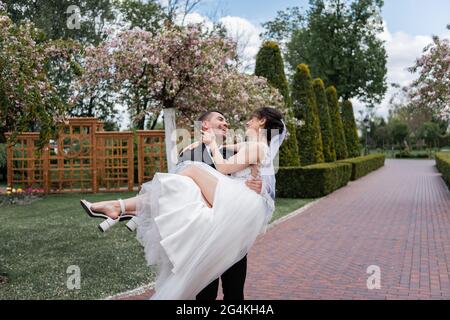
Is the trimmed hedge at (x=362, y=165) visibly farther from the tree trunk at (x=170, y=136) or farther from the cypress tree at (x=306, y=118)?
the tree trunk at (x=170, y=136)

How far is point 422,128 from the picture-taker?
189 feet

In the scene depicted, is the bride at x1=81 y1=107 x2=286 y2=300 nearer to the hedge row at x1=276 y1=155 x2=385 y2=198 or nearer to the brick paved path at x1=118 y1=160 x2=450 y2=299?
the brick paved path at x1=118 y1=160 x2=450 y2=299

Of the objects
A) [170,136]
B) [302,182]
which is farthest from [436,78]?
[170,136]

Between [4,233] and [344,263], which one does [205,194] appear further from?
[4,233]

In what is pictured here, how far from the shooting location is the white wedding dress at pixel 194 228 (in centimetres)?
308

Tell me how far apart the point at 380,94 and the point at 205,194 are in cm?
3897

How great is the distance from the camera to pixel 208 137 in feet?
10.7

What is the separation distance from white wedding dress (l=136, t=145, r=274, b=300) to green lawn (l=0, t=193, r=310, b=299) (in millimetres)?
2207

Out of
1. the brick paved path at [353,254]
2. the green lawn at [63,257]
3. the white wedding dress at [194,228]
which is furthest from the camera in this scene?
the green lawn at [63,257]

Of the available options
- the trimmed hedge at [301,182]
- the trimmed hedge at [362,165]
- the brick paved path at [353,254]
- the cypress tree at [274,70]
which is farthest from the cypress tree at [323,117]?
the brick paved path at [353,254]

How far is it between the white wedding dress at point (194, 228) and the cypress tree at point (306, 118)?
15.9 metres

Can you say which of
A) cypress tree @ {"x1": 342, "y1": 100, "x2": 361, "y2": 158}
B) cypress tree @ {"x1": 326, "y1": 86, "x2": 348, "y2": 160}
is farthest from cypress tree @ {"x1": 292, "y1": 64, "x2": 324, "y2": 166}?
cypress tree @ {"x1": 342, "y1": 100, "x2": 361, "y2": 158}

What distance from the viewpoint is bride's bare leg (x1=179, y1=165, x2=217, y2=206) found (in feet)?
10.2
